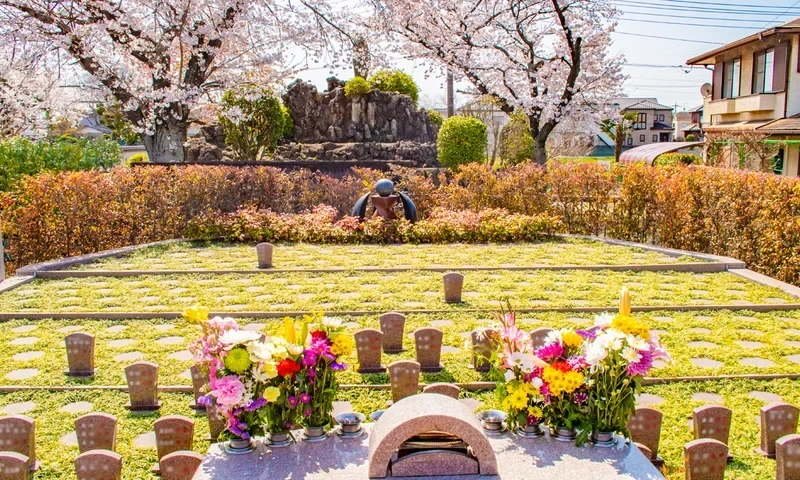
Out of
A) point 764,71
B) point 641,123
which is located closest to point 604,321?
point 764,71

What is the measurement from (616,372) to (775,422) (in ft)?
5.23

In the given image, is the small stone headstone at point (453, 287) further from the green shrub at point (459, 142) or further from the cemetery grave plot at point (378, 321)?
the green shrub at point (459, 142)

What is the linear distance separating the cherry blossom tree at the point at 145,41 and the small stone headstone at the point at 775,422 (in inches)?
598

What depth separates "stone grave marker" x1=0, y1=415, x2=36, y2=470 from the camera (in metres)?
4.43

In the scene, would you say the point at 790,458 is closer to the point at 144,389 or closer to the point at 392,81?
the point at 144,389

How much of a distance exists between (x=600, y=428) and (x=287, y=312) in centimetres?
487

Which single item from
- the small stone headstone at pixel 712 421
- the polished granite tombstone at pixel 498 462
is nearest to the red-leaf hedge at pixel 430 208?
the small stone headstone at pixel 712 421

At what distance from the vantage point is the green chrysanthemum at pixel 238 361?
3838 millimetres

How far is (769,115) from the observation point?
2792 centimetres

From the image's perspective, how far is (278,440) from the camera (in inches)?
156

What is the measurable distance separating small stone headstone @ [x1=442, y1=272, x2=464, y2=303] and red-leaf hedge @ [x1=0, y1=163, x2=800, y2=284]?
460 centimetres

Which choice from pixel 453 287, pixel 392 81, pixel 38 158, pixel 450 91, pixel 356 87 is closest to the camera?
pixel 453 287

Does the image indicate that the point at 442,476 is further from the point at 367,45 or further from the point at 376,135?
the point at 376,135

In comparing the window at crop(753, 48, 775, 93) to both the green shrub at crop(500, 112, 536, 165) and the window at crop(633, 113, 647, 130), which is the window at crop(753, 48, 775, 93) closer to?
the green shrub at crop(500, 112, 536, 165)
